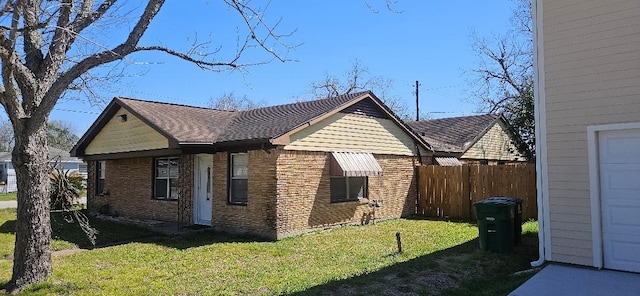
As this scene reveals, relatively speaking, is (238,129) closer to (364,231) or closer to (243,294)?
(364,231)

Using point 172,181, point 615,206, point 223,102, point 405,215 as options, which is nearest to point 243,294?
point 615,206

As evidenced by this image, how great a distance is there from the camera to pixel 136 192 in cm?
1720

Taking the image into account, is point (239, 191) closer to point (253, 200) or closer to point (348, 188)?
point (253, 200)

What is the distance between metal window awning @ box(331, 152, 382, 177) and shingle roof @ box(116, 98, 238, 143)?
3.87 metres

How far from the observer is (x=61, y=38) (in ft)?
26.2

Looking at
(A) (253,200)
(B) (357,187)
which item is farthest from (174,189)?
(B) (357,187)

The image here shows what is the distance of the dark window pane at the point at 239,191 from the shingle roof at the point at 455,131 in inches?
352

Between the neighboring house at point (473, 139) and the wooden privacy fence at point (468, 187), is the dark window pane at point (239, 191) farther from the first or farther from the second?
the neighboring house at point (473, 139)

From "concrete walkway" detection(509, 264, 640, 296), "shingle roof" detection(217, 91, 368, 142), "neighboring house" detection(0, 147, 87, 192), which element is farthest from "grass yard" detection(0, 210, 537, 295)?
"neighboring house" detection(0, 147, 87, 192)

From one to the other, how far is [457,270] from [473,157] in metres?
15.0

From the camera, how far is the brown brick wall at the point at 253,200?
40.9 feet

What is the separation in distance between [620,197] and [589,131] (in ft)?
3.69

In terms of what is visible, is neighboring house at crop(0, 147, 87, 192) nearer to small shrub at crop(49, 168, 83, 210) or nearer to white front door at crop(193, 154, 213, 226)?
small shrub at crop(49, 168, 83, 210)

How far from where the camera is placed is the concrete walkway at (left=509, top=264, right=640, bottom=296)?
6145mm
